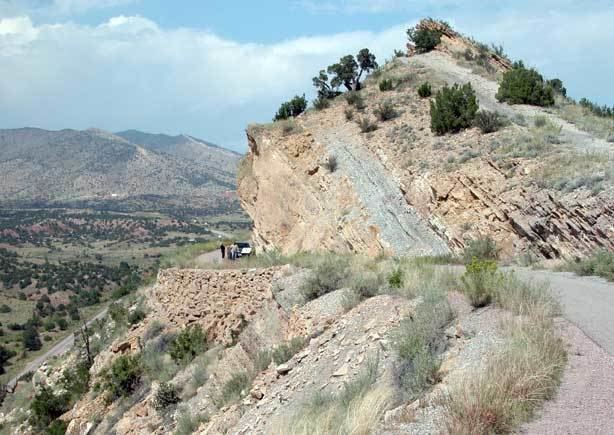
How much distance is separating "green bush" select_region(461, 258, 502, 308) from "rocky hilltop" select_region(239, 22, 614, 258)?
5.22m

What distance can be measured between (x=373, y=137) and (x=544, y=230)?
936 cm

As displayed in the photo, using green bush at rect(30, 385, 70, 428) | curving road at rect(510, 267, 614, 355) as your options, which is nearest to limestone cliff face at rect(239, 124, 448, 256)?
curving road at rect(510, 267, 614, 355)

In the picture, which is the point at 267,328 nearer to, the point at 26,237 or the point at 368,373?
the point at 368,373

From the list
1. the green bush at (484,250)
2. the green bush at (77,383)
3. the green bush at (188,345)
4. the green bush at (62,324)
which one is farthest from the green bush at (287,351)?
the green bush at (62,324)

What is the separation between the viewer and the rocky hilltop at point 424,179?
51.8 feet

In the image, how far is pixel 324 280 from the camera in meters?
14.7

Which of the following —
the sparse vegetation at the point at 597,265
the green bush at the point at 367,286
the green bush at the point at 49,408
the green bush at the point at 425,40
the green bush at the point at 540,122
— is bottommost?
the green bush at the point at 49,408

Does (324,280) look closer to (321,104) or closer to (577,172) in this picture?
(577,172)

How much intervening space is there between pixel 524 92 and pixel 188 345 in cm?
1677

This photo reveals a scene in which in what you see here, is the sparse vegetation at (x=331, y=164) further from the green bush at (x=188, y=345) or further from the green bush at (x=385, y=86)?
the green bush at (x=188, y=345)

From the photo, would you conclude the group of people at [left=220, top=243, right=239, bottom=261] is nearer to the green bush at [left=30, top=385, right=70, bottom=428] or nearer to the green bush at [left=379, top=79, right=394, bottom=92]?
the green bush at [left=30, top=385, right=70, bottom=428]

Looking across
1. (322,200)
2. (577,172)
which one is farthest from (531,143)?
(322,200)

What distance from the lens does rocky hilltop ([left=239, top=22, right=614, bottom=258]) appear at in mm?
15773

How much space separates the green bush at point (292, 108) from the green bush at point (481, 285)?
1941 centimetres
